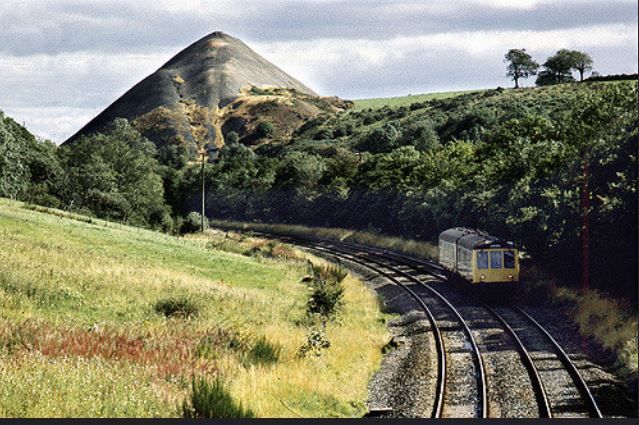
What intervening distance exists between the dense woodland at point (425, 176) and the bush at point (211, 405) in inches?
558

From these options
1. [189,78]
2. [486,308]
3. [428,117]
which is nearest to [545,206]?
[486,308]

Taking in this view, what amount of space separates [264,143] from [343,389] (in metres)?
125

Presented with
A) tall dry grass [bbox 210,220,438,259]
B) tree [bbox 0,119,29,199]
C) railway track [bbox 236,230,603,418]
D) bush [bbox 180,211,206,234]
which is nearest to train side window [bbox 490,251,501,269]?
railway track [bbox 236,230,603,418]

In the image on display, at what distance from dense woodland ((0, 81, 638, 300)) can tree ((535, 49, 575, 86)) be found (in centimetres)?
192

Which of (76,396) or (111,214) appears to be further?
(111,214)

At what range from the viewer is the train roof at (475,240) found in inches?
1387

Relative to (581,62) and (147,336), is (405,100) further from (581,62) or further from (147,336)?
(147,336)

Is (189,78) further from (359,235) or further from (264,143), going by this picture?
(359,235)

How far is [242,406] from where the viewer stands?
604 inches

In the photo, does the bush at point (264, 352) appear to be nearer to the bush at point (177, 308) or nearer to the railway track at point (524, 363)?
the bush at point (177, 308)

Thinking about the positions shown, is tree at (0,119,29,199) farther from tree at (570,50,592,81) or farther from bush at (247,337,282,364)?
tree at (570,50,592,81)

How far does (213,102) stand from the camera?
163 meters

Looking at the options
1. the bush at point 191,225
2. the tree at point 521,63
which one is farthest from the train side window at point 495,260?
the bush at point 191,225

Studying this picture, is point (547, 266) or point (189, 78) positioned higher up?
point (189, 78)
